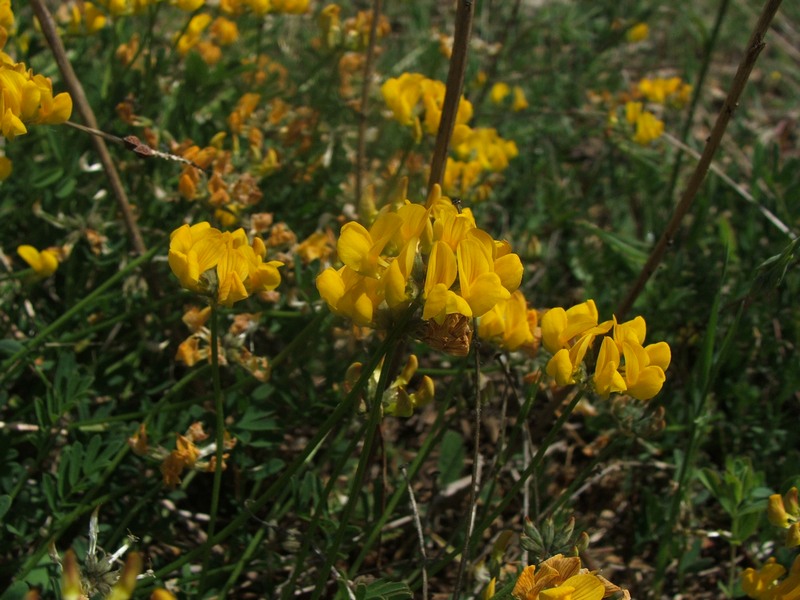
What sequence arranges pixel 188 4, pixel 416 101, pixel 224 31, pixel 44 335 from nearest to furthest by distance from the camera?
pixel 44 335 → pixel 416 101 → pixel 188 4 → pixel 224 31

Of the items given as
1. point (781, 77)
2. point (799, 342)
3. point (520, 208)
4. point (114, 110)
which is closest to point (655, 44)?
point (781, 77)

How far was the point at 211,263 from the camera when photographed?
1.71 metres

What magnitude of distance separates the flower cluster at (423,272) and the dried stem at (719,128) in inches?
34.3

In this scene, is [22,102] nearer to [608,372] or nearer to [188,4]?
[188,4]

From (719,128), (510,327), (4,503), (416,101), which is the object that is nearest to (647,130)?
(416,101)

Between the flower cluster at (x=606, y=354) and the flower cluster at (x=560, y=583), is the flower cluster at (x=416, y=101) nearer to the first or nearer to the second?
the flower cluster at (x=606, y=354)

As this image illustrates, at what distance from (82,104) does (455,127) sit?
108 cm

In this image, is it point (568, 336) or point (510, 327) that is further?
point (510, 327)

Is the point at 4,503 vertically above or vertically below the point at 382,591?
below

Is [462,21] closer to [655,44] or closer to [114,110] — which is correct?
[114,110]

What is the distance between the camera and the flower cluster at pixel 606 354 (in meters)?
1.70

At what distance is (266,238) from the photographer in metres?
2.62

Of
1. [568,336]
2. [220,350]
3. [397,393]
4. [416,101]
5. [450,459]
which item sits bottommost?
[450,459]

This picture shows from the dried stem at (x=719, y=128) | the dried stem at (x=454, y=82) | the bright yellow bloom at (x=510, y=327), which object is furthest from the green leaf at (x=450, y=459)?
the dried stem at (x=454, y=82)
